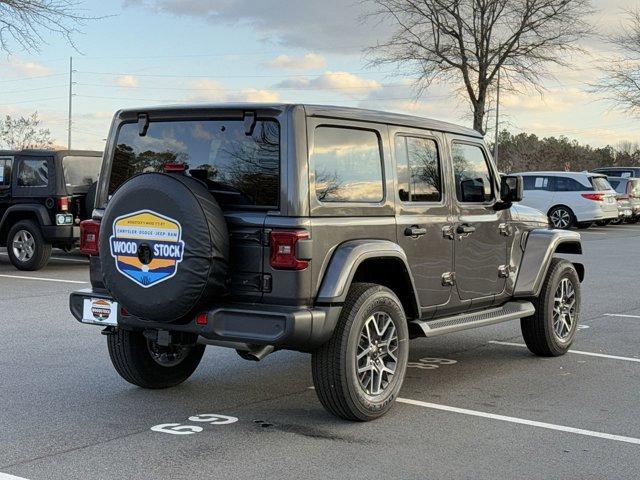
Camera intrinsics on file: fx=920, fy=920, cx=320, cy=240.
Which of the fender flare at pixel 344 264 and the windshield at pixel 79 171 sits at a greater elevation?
the windshield at pixel 79 171

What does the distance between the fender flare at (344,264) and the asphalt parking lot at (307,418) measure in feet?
2.73

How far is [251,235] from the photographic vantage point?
5.43 metres

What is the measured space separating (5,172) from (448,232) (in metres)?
10.3

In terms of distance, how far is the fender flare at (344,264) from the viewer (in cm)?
539

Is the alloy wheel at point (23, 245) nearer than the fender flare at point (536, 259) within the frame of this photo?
No

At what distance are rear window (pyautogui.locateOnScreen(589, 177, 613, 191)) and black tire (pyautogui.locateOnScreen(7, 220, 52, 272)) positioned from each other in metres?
18.0

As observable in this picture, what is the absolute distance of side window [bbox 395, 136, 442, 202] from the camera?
6320 mm

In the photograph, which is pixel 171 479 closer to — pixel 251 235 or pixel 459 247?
pixel 251 235

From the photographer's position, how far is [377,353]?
582 cm

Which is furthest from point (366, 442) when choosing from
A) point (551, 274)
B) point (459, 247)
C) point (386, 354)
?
point (551, 274)

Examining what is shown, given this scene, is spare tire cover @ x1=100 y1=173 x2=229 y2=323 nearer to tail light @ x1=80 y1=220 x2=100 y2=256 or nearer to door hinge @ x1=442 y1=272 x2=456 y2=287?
tail light @ x1=80 y1=220 x2=100 y2=256

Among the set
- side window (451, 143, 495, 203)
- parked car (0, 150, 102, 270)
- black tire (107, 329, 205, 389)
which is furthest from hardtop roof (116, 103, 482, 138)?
parked car (0, 150, 102, 270)

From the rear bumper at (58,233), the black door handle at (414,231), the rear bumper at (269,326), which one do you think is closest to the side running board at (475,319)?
the black door handle at (414,231)

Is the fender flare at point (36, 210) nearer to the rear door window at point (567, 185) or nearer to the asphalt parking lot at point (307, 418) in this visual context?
the asphalt parking lot at point (307, 418)
